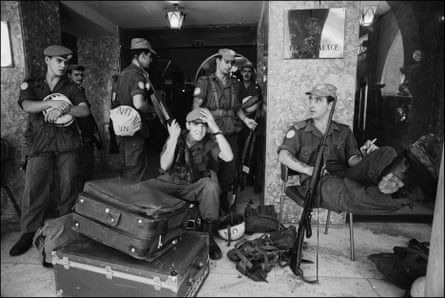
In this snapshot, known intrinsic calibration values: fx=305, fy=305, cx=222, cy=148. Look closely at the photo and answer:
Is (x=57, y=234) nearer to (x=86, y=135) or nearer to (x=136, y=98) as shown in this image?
(x=136, y=98)

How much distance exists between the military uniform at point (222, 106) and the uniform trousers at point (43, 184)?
4.12 feet

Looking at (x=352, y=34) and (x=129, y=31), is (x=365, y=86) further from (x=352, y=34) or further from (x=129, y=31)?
(x=129, y=31)

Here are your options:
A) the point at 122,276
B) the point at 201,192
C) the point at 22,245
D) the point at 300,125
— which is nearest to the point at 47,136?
the point at 22,245

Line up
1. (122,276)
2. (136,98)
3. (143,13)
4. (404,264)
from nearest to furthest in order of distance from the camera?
(122,276)
(404,264)
(136,98)
(143,13)

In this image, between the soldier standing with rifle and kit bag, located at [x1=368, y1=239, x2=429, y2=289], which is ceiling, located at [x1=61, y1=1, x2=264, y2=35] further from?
kit bag, located at [x1=368, y1=239, x2=429, y2=289]

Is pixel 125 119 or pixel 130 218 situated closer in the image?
pixel 130 218

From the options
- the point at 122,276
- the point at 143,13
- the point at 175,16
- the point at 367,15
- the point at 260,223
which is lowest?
the point at 260,223

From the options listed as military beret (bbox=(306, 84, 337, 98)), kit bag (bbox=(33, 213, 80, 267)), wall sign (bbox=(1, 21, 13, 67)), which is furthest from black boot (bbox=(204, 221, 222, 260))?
wall sign (bbox=(1, 21, 13, 67))

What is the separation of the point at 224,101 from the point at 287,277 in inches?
67.3

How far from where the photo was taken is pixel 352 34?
2551 millimetres

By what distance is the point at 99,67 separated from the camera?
459 centimetres

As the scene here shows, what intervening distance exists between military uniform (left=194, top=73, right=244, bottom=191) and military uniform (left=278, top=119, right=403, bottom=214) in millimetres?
735

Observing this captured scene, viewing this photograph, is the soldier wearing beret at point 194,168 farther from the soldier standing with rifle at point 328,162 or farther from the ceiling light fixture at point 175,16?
the ceiling light fixture at point 175,16

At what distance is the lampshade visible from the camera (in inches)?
102
